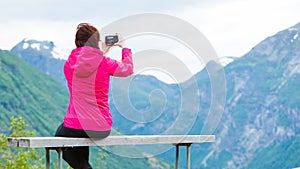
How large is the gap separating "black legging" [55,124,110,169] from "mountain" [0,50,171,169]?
100369 mm

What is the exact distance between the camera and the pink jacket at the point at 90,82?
12.2ft

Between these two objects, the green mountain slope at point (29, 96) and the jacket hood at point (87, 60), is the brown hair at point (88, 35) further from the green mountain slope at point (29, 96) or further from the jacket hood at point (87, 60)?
the green mountain slope at point (29, 96)

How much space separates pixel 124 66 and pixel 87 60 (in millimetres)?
241

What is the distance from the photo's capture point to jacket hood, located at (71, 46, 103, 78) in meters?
3.71

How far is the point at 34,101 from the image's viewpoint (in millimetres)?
133000

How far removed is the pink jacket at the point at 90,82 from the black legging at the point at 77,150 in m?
0.03

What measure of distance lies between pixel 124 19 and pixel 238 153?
199684 millimetres

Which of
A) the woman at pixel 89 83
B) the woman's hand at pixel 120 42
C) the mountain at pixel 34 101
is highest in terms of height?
the woman's hand at pixel 120 42

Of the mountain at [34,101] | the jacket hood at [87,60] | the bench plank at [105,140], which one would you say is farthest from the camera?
the mountain at [34,101]

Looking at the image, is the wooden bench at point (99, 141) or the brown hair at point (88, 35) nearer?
the wooden bench at point (99, 141)

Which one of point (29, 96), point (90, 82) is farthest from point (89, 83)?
point (29, 96)

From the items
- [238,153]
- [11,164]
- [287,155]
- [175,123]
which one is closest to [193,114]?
[175,123]

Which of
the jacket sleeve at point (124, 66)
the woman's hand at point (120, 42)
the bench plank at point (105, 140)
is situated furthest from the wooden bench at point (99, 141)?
the woman's hand at point (120, 42)

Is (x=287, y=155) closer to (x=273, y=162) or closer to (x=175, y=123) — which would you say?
(x=273, y=162)
